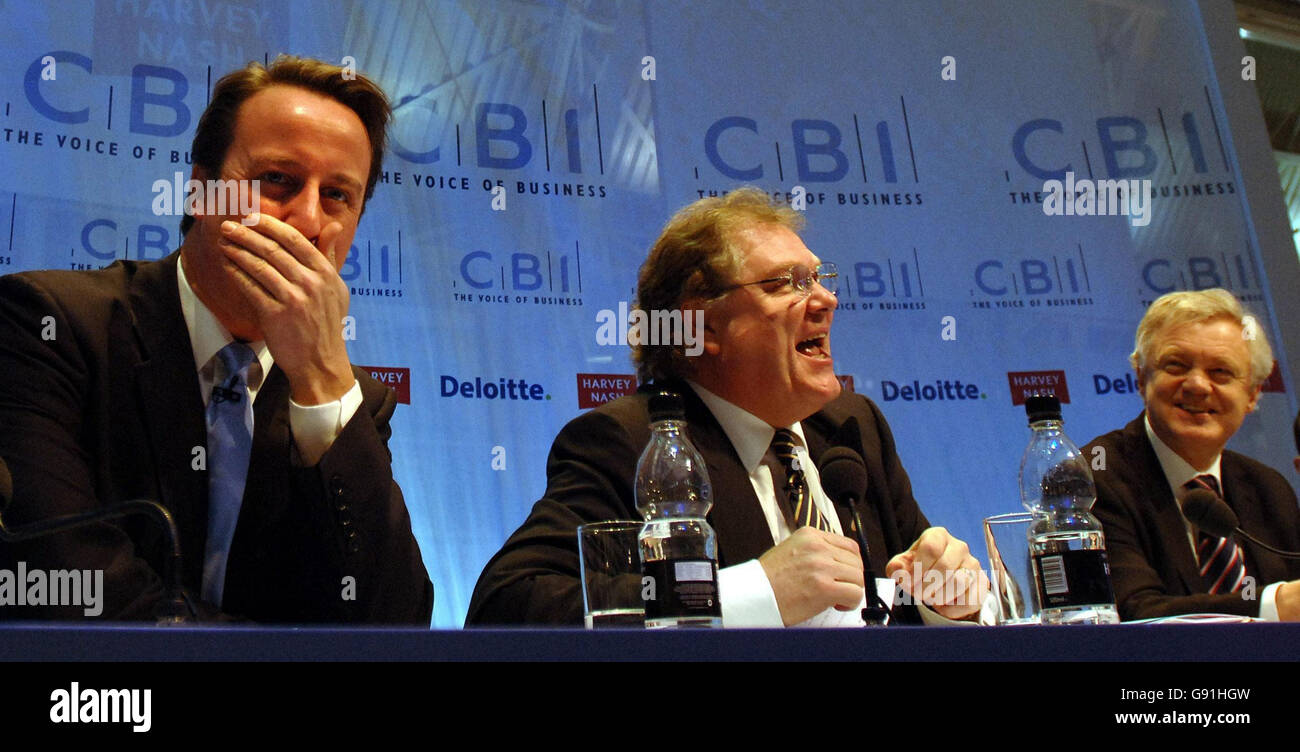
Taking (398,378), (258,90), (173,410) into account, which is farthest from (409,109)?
(173,410)

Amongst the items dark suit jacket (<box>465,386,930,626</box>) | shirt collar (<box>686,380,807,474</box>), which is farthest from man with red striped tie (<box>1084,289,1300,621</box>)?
shirt collar (<box>686,380,807,474</box>)

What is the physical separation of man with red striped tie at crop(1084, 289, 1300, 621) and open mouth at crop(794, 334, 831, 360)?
72cm

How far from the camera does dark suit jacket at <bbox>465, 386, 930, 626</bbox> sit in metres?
1.75

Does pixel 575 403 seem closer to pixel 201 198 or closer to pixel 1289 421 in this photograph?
pixel 201 198

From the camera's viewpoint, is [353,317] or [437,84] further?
[437,84]

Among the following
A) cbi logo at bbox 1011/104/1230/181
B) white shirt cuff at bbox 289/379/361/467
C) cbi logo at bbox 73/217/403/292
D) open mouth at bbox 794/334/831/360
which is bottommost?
white shirt cuff at bbox 289/379/361/467

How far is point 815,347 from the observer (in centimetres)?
237

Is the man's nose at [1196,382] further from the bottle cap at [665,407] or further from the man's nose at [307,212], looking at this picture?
the man's nose at [307,212]

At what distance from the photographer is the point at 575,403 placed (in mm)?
3617

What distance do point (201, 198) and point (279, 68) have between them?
1.00ft

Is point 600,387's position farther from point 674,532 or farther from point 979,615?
point 674,532

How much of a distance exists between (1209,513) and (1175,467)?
1141mm

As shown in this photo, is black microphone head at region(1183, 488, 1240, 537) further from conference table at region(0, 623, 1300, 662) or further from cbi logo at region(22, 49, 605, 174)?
cbi logo at region(22, 49, 605, 174)
